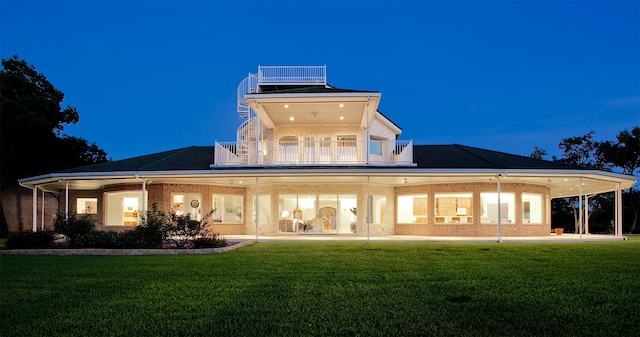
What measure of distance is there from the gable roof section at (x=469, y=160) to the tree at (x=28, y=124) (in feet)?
68.6

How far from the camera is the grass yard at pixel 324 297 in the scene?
4785 millimetres

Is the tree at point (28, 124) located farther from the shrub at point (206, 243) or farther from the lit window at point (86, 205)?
the shrub at point (206, 243)

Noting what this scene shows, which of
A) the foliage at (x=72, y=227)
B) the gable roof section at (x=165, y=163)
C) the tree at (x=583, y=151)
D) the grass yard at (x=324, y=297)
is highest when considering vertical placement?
the tree at (x=583, y=151)

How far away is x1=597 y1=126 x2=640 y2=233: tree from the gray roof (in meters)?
16.3

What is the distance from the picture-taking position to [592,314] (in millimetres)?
5246

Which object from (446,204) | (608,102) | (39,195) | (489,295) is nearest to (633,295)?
(489,295)

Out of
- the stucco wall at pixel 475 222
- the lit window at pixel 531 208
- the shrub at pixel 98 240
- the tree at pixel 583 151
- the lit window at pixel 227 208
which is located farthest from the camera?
the tree at pixel 583 151

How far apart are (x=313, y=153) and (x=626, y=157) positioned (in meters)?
24.3

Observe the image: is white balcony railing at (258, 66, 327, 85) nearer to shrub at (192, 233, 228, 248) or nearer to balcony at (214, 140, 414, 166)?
balcony at (214, 140, 414, 166)

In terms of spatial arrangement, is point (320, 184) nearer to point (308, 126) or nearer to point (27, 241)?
point (308, 126)

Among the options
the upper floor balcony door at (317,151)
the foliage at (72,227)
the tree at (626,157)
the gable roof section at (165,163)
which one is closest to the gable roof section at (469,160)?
the upper floor balcony door at (317,151)

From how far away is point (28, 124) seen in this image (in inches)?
987

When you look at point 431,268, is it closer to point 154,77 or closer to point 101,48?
point 101,48

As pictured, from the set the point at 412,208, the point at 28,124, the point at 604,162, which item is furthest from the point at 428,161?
the point at 28,124
